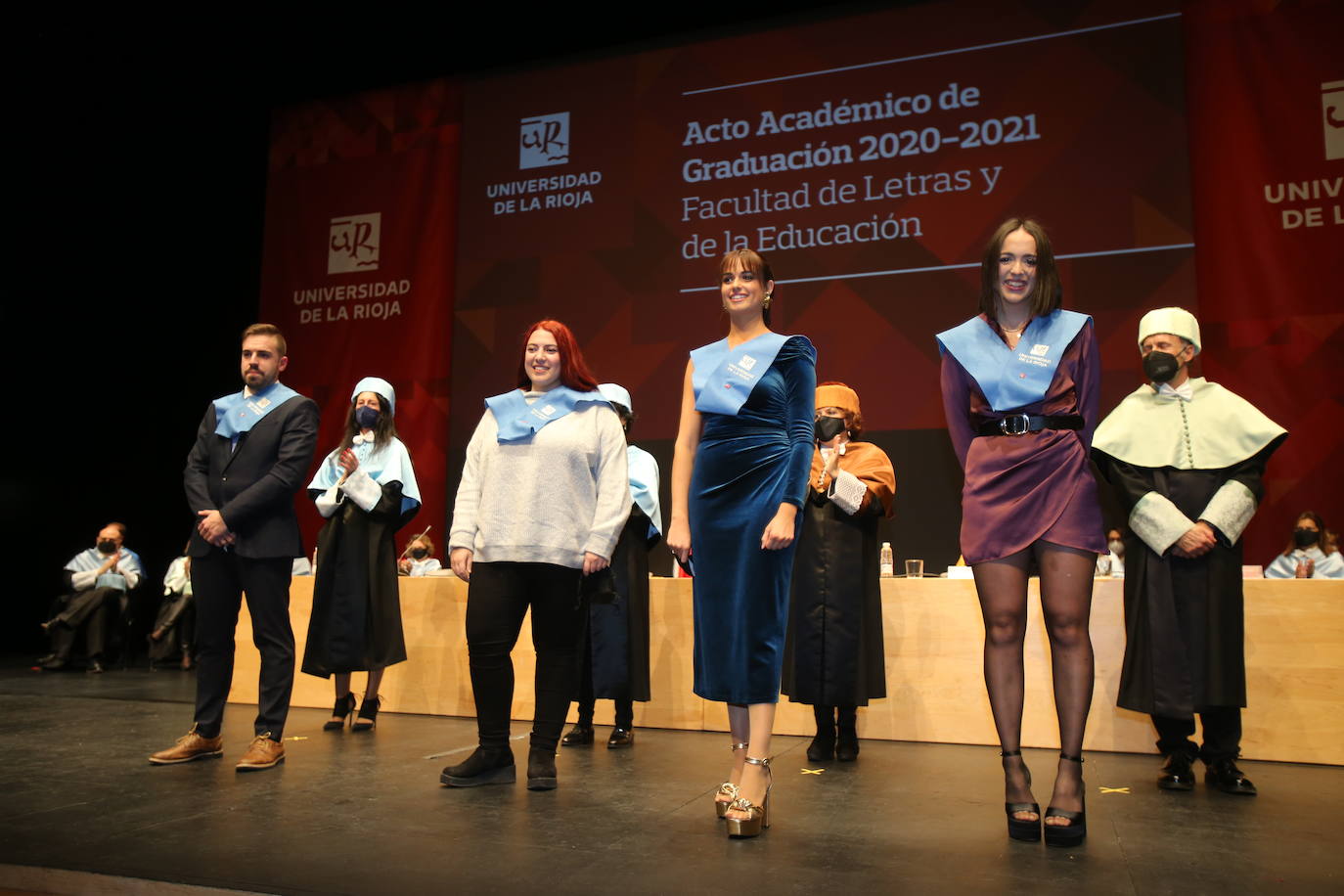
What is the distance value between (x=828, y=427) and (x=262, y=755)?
2073 millimetres

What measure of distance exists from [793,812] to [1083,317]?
1.38 meters

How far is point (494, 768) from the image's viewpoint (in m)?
2.81

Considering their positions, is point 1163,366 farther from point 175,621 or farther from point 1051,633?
point 175,621

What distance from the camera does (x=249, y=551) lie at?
3.08 m

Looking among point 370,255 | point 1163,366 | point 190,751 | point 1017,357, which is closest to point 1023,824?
point 1017,357

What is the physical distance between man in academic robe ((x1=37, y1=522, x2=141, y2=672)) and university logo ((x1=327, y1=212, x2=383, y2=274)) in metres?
2.65

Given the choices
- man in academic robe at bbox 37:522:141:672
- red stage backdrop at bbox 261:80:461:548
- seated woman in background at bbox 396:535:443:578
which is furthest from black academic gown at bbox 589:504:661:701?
man in academic robe at bbox 37:522:141:672

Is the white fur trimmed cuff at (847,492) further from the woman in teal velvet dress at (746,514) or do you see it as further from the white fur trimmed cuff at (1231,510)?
the white fur trimmed cuff at (1231,510)

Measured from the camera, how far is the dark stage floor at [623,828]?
6.15 feet

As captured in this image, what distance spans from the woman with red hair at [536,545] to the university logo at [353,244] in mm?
5248

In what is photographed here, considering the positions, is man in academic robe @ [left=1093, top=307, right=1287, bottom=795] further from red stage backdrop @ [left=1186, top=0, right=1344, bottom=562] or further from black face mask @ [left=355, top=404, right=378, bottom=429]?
red stage backdrop @ [left=1186, top=0, right=1344, bottom=562]

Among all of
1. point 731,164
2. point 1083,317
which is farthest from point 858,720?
point 731,164

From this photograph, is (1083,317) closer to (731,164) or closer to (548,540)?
(548,540)

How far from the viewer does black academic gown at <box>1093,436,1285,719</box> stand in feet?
9.27
